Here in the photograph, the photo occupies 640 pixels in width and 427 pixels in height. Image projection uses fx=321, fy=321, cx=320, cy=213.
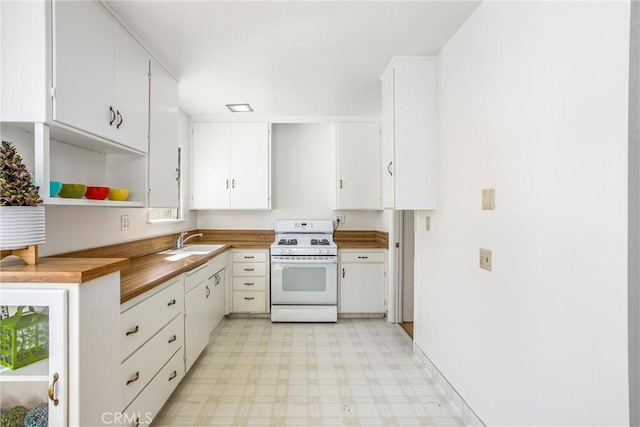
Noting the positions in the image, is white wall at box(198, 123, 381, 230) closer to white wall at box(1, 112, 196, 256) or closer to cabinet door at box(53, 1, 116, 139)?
white wall at box(1, 112, 196, 256)

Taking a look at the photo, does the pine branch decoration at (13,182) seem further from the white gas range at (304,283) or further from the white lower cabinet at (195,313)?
the white gas range at (304,283)

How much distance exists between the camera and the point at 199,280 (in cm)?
266

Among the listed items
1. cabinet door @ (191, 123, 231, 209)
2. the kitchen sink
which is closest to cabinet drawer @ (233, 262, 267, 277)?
the kitchen sink

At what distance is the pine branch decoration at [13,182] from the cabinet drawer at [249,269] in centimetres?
263

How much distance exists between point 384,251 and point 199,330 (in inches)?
85.7

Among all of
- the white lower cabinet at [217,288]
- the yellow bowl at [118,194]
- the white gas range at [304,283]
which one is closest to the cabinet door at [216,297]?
the white lower cabinet at [217,288]

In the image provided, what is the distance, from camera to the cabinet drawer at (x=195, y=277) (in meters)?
2.38

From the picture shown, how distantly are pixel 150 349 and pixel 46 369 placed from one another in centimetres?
65

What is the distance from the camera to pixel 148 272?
6.82 ft

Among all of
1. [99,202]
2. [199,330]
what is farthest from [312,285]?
[99,202]

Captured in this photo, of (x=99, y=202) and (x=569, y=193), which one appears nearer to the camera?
(x=569, y=193)

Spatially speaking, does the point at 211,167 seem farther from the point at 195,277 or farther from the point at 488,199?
the point at 488,199

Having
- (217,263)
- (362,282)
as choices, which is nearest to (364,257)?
(362,282)

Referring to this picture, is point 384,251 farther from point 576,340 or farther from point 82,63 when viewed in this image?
point 82,63
